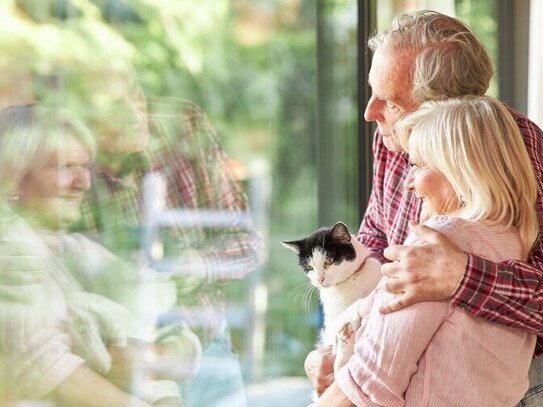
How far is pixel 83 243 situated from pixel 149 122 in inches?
14.5

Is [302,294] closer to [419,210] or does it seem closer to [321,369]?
[419,210]

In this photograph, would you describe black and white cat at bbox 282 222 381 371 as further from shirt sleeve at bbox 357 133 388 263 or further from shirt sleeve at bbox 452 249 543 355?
shirt sleeve at bbox 452 249 543 355

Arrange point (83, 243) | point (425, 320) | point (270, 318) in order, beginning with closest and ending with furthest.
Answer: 1. point (425, 320)
2. point (83, 243)
3. point (270, 318)

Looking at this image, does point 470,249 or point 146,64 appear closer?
point 470,249

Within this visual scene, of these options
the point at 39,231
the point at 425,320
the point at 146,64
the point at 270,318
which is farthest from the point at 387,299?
the point at 270,318

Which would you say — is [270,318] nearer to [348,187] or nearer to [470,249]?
[348,187]

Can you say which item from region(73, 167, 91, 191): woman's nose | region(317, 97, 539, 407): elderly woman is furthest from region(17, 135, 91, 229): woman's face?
region(317, 97, 539, 407): elderly woman

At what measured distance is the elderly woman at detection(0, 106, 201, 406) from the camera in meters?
2.40

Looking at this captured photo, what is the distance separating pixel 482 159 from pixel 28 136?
1.14 meters

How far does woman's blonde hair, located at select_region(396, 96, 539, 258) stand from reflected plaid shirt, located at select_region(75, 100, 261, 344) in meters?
1.07

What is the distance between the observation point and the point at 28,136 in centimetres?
242

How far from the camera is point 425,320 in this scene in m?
1.66

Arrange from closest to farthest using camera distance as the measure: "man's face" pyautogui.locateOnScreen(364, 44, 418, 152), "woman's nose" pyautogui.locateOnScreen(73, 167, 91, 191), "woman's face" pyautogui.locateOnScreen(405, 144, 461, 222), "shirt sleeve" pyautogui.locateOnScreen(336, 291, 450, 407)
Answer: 1. "shirt sleeve" pyautogui.locateOnScreen(336, 291, 450, 407)
2. "woman's face" pyautogui.locateOnScreen(405, 144, 461, 222)
3. "man's face" pyautogui.locateOnScreen(364, 44, 418, 152)
4. "woman's nose" pyautogui.locateOnScreen(73, 167, 91, 191)

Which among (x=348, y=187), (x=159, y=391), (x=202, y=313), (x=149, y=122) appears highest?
(x=149, y=122)
